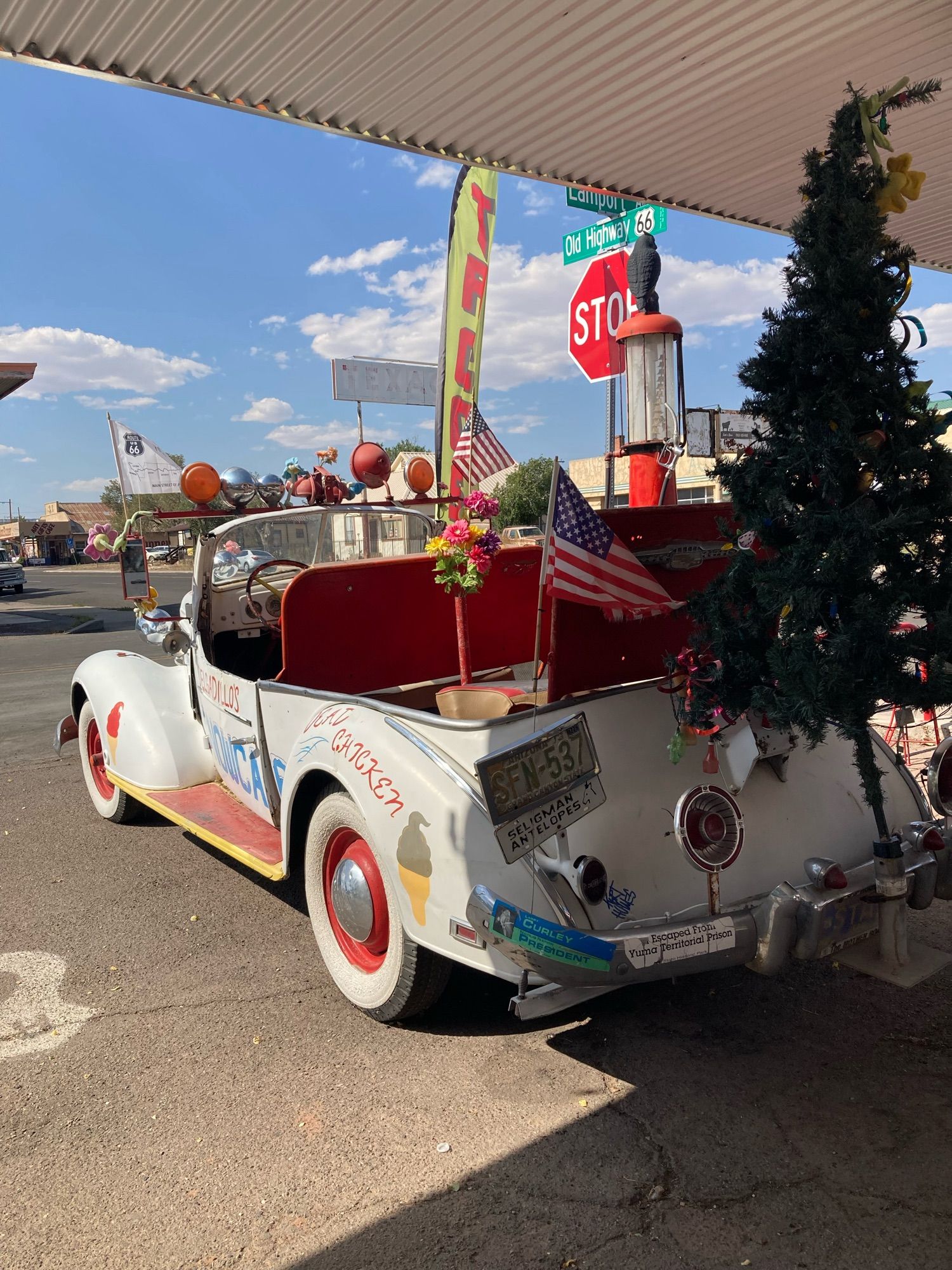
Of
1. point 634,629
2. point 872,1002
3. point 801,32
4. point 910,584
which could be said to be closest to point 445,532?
point 634,629

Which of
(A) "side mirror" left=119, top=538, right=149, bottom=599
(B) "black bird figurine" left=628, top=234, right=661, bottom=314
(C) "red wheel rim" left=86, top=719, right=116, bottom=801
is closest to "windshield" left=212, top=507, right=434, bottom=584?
(A) "side mirror" left=119, top=538, right=149, bottom=599

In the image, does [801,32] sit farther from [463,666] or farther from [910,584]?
[463,666]

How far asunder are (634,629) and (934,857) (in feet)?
4.18

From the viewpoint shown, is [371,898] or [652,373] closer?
[371,898]

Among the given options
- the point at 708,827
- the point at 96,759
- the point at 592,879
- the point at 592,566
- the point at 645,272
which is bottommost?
the point at 96,759

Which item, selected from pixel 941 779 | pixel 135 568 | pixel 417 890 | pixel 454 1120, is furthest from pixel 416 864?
pixel 135 568

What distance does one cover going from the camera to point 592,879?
110 inches

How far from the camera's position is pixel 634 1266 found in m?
2.17

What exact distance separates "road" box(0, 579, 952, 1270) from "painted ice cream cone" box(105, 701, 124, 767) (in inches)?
47.6

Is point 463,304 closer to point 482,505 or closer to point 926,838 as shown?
point 482,505

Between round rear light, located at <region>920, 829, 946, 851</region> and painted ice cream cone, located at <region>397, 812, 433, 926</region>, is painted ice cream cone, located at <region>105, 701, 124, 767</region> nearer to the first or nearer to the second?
painted ice cream cone, located at <region>397, 812, 433, 926</region>

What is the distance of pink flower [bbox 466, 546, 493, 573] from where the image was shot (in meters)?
3.79

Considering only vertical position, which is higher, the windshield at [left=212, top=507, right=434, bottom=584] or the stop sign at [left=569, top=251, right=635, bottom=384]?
the stop sign at [left=569, top=251, right=635, bottom=384]

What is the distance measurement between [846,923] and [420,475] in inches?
130
